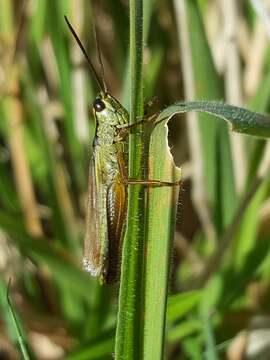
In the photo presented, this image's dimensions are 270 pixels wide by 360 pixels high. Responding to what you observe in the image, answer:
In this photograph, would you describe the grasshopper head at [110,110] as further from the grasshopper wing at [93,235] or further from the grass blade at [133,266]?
the grass blade at [133,266]

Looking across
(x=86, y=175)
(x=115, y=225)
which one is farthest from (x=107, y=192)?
(x=86, y=175)

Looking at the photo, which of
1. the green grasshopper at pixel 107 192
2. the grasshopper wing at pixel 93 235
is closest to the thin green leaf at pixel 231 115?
the green grasshopper at pixel 107 192

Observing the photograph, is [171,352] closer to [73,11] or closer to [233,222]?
[233,222]

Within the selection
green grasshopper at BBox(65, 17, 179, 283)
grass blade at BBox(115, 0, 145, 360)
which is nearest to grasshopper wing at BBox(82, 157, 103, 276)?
green grasshopper at BBox(65, 17, 179, 283)

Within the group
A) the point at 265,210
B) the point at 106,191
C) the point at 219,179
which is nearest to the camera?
the point at 106,191

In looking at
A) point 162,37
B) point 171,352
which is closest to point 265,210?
point 171,352

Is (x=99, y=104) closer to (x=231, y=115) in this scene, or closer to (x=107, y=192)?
(x=107, y=192)

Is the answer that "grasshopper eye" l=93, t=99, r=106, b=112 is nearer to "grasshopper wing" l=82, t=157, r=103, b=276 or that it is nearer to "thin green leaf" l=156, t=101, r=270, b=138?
"grasshopper wing" l=82, t=157, r=103, b=276
